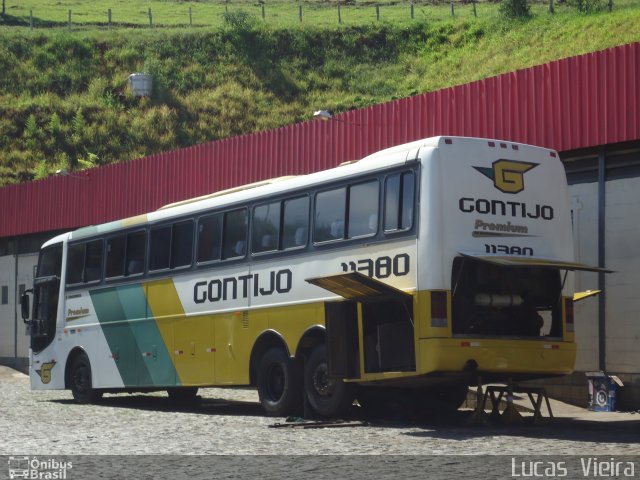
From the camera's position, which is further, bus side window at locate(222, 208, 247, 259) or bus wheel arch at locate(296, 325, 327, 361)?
bus side window at locate(222, 208, 247, 259)

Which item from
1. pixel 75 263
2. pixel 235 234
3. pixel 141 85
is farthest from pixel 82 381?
pixel 141 85

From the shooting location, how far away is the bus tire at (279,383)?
17.2m

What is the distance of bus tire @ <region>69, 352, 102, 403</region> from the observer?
903 inches

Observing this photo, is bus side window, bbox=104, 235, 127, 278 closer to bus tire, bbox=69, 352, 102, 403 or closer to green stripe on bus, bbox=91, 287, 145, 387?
green stripe on bus, bbox=91, 287, 145, 387

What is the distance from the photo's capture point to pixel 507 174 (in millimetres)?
15859

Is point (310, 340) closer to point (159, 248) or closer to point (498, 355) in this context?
point (498, 355)

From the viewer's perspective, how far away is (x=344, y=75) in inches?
3000

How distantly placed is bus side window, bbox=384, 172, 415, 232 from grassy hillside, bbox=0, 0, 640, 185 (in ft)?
152

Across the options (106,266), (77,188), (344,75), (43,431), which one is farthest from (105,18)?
(43,431)

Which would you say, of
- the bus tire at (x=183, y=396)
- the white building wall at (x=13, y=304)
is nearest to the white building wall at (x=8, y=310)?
the white building wall at (x=13, y=304)

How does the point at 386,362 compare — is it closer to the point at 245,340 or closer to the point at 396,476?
the point at 245,340

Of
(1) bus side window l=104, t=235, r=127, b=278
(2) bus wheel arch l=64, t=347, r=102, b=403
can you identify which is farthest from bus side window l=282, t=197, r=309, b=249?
(2) bus wheel arch l=64, t=347, r=102, b=403

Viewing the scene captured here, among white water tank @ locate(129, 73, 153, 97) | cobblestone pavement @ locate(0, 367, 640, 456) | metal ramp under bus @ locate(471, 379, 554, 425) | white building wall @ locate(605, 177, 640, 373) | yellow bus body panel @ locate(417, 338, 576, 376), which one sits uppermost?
white water tank @ locate(129, 73, 153, 97)

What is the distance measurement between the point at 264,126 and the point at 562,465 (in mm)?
57548
